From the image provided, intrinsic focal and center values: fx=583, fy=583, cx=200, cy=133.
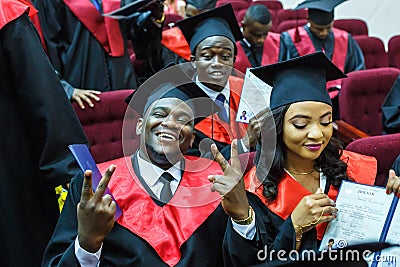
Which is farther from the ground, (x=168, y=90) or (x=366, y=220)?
(x=168, y=90)

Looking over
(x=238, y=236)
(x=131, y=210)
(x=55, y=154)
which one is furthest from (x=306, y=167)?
(x=55, y=154)

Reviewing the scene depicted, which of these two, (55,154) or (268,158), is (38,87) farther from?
(268,158)

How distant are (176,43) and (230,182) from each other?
8.01 ft

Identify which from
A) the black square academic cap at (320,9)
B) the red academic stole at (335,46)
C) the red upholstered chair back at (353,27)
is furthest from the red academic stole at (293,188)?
the red upholstered chair back at (353,27)

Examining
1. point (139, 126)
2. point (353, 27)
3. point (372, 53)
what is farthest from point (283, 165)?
point (353, 27)

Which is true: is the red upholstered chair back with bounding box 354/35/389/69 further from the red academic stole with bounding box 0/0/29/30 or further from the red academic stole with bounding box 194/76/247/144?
the red academic stole with bounding box 0/0/29/30

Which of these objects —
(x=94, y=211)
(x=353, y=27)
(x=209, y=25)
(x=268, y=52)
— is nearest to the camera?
(x=94, y=211)

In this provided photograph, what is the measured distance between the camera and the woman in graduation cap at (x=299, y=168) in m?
1.60

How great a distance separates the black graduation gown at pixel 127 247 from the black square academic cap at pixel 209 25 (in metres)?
1.19

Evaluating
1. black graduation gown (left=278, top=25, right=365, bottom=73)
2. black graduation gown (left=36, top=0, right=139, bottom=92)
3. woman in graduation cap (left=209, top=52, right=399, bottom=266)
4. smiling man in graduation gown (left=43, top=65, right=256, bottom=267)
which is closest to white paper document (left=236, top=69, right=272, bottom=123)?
woman in graduation cap (left=209, top=52, right=399, bottom=266)

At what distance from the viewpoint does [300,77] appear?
5.92 feet

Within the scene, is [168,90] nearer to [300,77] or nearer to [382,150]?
[300,77]

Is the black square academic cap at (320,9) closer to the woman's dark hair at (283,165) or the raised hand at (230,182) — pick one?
the woman's dark hair at (283,165)

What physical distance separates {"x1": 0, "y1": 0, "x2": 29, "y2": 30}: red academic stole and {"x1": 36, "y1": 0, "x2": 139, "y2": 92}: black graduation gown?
1110 millimetres
